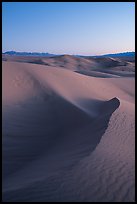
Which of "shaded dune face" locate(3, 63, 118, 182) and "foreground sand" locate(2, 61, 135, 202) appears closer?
"foreground sand" locate(2, 61, 135, 202)

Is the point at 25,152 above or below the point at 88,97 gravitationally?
below

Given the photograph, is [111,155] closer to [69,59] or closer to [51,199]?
[51,199]

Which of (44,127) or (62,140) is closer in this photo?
(62,140)

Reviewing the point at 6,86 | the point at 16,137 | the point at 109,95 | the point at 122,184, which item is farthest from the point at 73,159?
the point at 109,95

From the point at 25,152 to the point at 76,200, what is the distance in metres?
3.65

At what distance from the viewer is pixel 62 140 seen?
7945mm

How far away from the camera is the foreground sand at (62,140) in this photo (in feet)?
13.6

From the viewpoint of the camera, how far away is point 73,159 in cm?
536

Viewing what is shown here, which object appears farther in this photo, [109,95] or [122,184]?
[109,95]

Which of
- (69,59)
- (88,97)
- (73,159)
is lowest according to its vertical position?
(73,159)

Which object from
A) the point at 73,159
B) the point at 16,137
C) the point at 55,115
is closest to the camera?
the point at 73,159

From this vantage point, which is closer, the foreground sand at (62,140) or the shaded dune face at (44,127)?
the foreground sand at (62,140)

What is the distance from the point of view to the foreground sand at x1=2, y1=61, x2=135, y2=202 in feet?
13.6

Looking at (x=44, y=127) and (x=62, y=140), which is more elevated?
(x=44, y=127)
